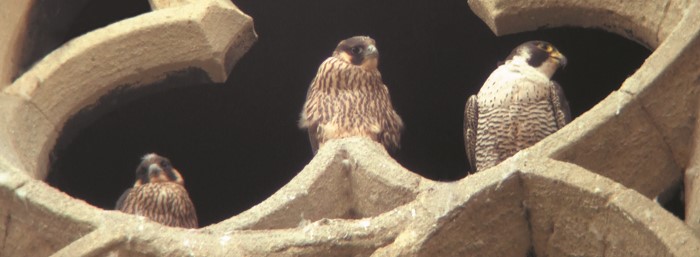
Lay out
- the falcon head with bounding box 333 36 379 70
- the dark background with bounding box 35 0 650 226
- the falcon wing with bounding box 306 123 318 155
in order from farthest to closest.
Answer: the dark background with bounding box 35 0 650 226 < the falcon head with bounding box 333 36 379 70 < the falcon wing with bounding box 306 123 318 155

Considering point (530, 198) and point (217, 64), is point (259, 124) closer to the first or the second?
point (217, 64)

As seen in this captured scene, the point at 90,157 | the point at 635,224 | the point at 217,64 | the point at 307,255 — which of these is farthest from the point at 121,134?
the point at 635,224

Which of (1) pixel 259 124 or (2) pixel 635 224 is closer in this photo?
(2) pixel 635 224

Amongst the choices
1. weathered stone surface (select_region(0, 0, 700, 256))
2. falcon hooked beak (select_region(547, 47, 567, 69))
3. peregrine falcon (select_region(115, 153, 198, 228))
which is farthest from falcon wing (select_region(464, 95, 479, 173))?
peregrine falcon (select_region(115, 153, 198, 228))

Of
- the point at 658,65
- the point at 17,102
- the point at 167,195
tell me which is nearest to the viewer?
the point at 658,65

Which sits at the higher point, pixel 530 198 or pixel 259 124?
pixel 259 124

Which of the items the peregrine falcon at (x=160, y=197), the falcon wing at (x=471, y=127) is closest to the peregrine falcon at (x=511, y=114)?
the falcon wing at (x=471, y=127)

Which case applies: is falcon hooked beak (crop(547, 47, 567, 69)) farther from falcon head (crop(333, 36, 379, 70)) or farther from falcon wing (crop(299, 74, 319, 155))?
falcon wing (crop(299, 74, 319, 155))
